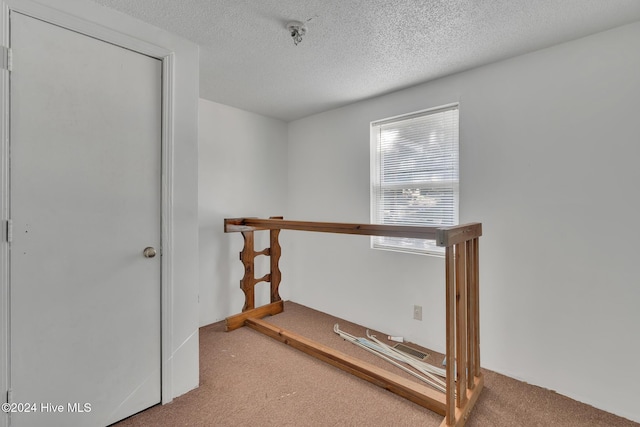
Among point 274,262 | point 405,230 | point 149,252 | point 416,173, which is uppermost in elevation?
point 416,173

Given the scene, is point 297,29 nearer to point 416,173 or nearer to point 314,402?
point 416,173

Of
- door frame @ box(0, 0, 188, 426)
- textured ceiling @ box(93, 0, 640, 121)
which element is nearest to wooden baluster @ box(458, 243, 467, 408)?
textured ceiling @ box(93, 0, 640, 121)

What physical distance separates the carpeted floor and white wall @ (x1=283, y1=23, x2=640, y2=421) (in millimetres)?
185

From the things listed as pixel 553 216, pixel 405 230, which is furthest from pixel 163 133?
pixel 553 216

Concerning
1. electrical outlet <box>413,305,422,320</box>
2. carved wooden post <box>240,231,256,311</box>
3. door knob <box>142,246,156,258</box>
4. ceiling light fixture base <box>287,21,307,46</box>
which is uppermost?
ceiling light fixture base <box>287,21,307,46</box>

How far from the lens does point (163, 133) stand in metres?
1.81

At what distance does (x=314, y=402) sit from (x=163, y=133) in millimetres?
1895

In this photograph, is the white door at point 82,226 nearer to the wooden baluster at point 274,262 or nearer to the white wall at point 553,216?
the wooden baluster at point 274,262

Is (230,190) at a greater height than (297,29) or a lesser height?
lesser

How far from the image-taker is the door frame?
1.32 meters

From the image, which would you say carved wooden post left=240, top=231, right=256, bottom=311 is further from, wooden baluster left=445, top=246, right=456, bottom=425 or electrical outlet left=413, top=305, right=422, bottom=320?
wooden baluster left=445, top=246, right=456, bottom=425

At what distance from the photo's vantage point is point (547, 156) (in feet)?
6.26

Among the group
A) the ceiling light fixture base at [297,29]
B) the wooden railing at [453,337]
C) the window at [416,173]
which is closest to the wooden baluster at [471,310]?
the wooden railing at [453,337]

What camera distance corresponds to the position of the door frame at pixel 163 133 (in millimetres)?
Answer: 1322
